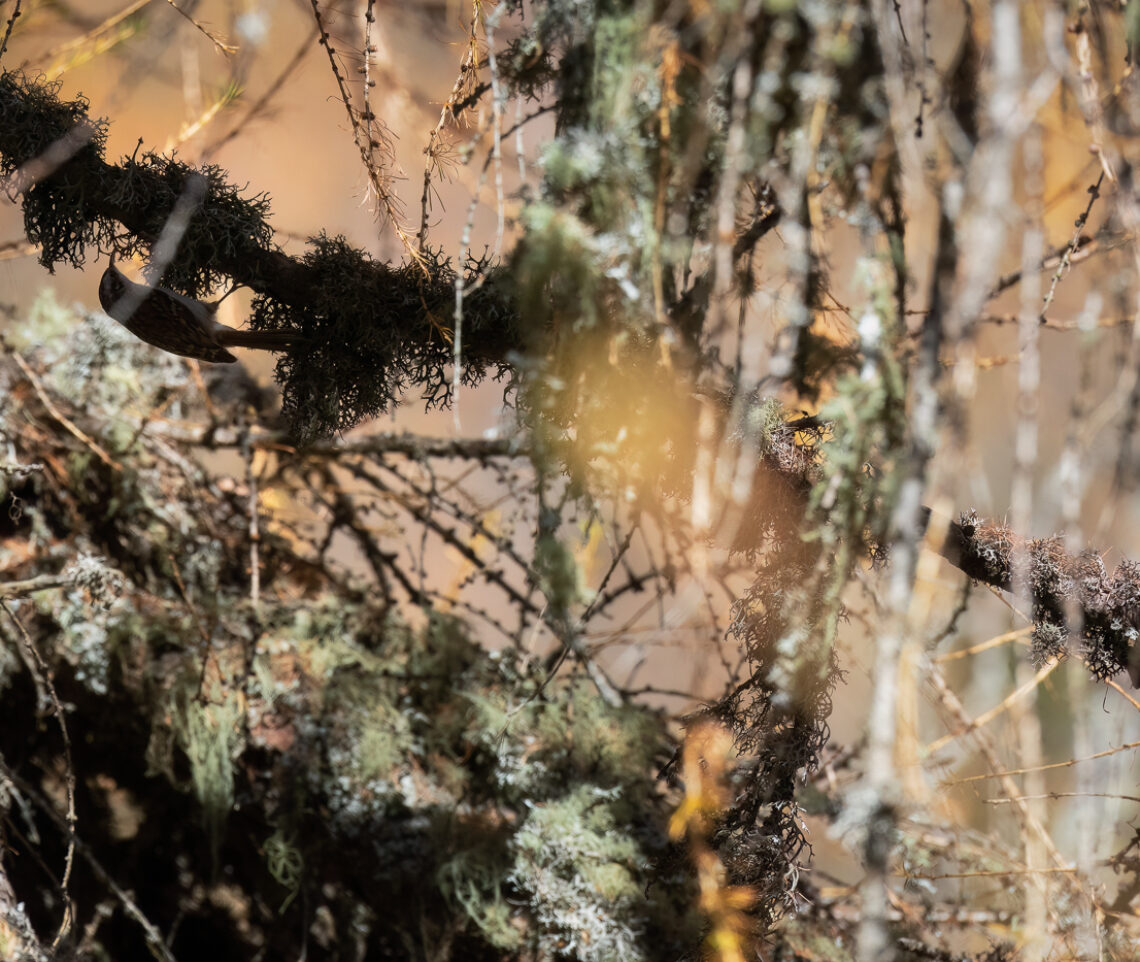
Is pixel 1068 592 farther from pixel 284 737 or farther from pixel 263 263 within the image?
pixel 284 737

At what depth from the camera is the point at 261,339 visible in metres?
1.05

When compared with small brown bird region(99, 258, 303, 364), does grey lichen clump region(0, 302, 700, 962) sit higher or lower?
lower

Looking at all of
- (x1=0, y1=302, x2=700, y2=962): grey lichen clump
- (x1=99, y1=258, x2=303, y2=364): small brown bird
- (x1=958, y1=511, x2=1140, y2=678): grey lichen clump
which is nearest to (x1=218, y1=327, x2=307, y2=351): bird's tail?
(x1=99, y1=258, x2=303, y2=364): small brown bird

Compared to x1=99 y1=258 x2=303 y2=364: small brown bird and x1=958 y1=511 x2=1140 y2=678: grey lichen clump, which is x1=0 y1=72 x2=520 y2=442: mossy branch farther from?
x1=958 y1=511 x2=1140 y2=678: grey lichen clump

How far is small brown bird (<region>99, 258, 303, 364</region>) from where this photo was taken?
105cm

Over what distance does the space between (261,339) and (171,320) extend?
0.13 m

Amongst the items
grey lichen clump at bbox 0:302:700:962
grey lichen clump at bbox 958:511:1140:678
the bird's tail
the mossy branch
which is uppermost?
the mossy branch

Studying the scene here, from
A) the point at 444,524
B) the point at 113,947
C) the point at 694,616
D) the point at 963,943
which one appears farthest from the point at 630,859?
the point at 113,947

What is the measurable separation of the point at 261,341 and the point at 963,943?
1773 millimetres

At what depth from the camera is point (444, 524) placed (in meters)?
2.10

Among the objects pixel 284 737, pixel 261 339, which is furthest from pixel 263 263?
pixel 284 737

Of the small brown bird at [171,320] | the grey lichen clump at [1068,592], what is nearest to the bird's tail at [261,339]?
the small brown bird at [171,320]

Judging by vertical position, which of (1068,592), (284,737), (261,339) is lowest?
(284,737)

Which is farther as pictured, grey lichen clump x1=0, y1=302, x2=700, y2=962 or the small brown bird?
grey lichen clump x1=0, y1=302, x2=700, y2=962
